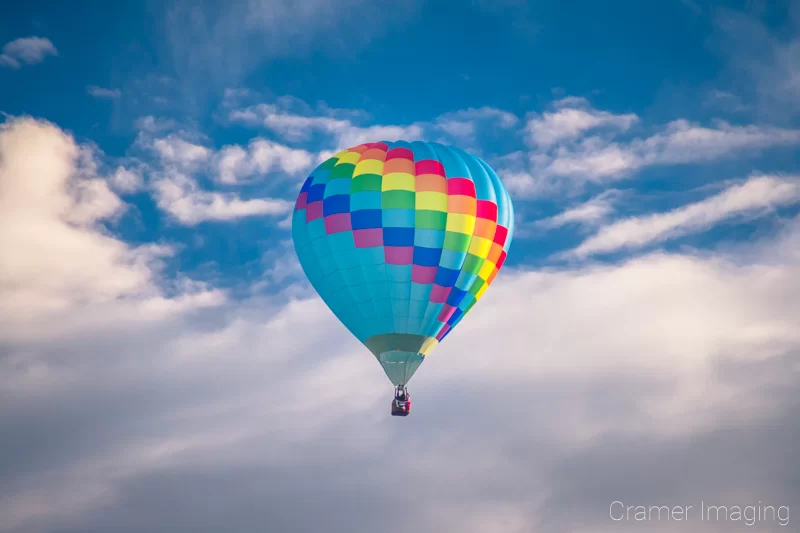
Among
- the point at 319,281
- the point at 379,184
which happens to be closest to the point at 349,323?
the point at 319,281

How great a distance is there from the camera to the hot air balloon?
43.8 metres

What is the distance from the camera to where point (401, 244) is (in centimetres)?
4388

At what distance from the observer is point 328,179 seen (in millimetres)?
45281

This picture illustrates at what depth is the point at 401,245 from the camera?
43.9 meters

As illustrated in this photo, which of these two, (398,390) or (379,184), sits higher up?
(379,184)

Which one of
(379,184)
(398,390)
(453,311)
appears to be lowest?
(398,390)

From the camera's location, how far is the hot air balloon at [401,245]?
43.8 metres

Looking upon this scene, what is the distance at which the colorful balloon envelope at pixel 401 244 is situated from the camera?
144 ft

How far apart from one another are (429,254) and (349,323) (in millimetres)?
3567

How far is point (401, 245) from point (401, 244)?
3 centimetres

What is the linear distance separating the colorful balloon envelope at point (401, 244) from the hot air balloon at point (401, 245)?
0.11ft

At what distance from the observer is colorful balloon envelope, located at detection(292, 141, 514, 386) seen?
43812 mm

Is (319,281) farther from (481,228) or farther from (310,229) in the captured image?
(481,228)

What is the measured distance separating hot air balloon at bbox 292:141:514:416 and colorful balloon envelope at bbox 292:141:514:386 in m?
0.03
